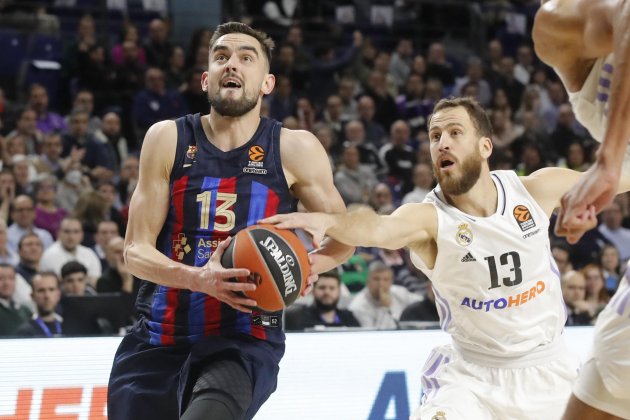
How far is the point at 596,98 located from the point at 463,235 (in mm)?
1329

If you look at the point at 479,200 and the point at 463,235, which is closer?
the point at 463,235

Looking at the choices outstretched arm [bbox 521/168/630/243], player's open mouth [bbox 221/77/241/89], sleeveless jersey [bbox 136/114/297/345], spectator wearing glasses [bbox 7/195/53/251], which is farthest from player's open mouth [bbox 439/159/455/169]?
spectator wearing glasses [bbox 7/195/53/251]

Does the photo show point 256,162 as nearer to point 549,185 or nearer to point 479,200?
point 479,200

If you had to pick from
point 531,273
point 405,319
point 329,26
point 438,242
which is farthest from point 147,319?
point 329,26

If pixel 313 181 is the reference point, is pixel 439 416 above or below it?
below

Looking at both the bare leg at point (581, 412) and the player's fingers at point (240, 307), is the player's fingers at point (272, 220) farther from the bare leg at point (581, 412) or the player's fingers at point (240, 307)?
the bare leg at point (581, 412)

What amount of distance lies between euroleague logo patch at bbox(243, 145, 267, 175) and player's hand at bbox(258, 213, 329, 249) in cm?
42

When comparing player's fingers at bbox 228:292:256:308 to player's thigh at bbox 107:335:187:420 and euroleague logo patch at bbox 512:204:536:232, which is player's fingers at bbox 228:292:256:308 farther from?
euroleague logo patch at bbox 512:204:536:232

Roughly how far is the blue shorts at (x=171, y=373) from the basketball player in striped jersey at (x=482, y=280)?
0.62 metres

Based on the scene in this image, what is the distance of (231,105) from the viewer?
4.16 meters

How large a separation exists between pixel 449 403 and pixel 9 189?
5.65 metres

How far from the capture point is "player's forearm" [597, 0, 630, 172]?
99.9 inches

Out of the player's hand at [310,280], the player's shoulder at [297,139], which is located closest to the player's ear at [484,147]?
the player's shoulder at [297,139]

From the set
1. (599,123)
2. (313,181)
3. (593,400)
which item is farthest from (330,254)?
(593,400)
